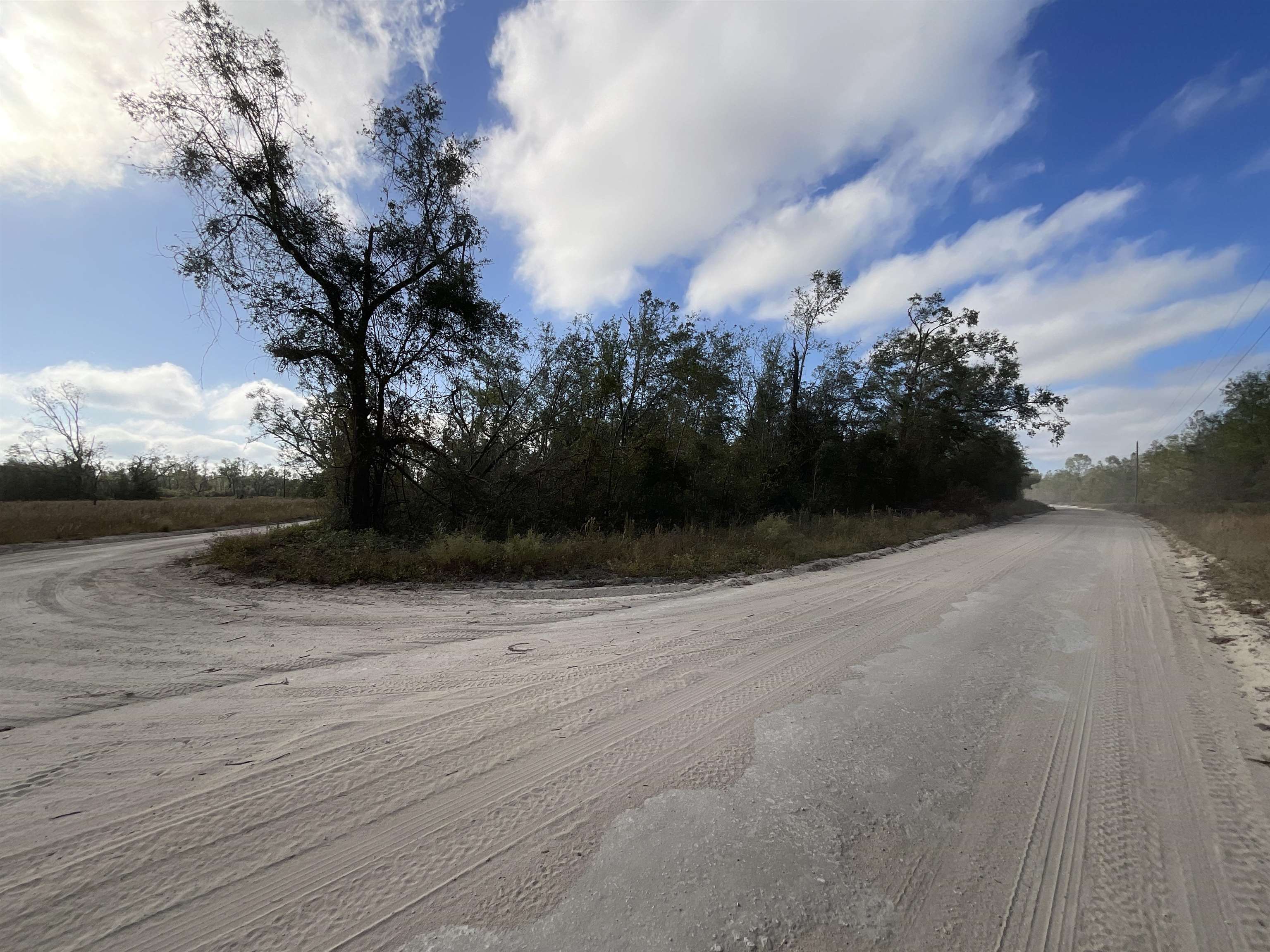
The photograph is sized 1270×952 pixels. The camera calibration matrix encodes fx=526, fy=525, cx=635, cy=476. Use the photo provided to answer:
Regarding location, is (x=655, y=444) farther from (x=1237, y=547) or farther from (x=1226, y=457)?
(x=1226, y=457)

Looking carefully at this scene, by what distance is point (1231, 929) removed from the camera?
172cm

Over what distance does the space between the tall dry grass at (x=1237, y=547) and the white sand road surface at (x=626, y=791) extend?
142 inches

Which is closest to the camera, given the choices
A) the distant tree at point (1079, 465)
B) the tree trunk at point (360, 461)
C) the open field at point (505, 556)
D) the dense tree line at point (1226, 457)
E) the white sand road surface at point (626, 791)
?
the white sand road surface at point (626, 791)

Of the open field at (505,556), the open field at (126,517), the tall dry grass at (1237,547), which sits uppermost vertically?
the open field at (126,517)

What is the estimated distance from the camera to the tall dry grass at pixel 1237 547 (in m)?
7.12

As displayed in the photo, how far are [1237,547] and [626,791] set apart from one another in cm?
1518

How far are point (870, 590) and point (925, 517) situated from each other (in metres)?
15.5

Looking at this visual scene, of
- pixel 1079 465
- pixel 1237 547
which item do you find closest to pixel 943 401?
pixel 1237 547

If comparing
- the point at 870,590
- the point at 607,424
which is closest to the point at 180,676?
the point at 870,590

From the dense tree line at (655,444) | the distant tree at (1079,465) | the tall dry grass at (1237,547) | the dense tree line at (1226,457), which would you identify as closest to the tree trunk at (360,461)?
the dense tree line at (655,444)

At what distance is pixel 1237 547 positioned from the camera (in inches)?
431

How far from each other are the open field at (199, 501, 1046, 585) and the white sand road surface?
117 inches

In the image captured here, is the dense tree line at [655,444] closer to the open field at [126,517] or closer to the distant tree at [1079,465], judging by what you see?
the open field at [126,517]

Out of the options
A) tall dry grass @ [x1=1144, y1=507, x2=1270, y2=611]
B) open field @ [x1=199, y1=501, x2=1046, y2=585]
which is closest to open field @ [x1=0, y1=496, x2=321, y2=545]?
open field @ [x1=199, y1=501, x2=1046, y2=585]
